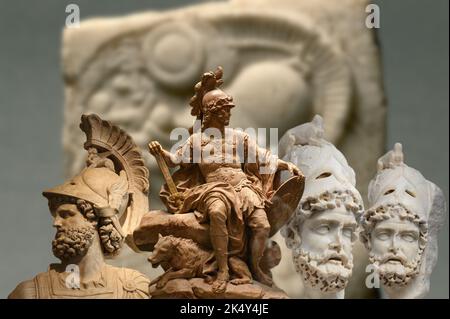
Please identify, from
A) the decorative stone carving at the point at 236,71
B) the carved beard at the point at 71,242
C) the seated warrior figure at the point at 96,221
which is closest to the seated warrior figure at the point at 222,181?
the seated warrior figure at the point at 96,221

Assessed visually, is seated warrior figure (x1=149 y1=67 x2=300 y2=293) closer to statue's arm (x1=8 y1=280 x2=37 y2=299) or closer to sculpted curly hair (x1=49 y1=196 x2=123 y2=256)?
sculpted curly hair (x1=49 y1=196 x2=123 y2=256)

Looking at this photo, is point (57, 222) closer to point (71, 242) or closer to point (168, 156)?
point (71, 242)

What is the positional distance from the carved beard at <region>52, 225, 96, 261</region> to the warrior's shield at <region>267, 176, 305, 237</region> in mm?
886

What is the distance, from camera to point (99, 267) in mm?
7352

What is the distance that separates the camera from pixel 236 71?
10.1m

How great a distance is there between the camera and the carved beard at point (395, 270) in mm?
8422

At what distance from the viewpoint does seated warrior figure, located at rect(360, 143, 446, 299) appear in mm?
8438

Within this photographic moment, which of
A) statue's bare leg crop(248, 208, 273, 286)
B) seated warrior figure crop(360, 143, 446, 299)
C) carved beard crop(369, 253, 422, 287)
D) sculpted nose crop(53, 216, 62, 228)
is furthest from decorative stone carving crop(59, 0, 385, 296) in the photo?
statue's bare leg crop(248, 208, 273, 286)

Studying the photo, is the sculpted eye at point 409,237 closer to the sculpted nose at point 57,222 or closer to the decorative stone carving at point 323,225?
the decorative stone carving at point 323,225

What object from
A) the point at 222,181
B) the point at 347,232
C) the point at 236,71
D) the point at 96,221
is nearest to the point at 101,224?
the point at 96,221

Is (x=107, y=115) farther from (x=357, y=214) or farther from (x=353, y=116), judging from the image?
(x=357, y=214)

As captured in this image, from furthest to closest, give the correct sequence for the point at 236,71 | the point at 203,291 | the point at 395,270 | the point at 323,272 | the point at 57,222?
the point at 236,71 < the point at 395,270 < the point at 323,272 < the point at 57,222 < the point at 203,291

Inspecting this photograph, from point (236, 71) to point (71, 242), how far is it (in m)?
3.10

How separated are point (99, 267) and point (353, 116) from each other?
3.23 m
